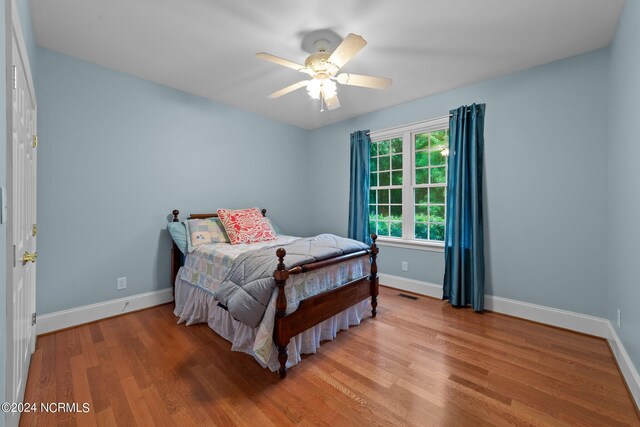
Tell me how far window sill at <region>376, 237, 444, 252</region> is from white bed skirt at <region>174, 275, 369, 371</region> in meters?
1.00

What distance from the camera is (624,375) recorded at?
1.83 metres

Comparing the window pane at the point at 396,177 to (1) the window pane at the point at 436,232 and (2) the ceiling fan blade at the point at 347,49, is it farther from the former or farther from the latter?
(2) the ceiling fan blade at the point at 347,49

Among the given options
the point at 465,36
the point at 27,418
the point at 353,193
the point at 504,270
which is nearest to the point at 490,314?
the point at 504,270

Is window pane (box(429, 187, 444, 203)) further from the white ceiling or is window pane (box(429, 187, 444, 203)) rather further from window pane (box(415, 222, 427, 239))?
the white ceiling

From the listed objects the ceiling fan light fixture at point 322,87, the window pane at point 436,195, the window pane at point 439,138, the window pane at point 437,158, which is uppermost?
the ceiling fan light fixture at point 322,87

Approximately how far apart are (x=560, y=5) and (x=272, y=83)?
97.9 inches

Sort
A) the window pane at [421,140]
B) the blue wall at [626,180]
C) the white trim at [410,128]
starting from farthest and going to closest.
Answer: the window pane at [421,140] < the white trim at [410,128] < the blue wall at [626,180]

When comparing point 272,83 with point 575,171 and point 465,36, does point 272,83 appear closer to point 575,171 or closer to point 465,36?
point 465,36

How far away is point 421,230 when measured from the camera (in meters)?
3.63

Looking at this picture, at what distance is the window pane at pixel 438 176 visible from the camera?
3.37 metres

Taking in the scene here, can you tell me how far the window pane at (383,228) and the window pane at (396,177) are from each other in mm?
601

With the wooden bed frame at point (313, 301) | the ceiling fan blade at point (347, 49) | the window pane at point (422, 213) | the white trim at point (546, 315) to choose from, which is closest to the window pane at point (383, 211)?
the window pane at point (422, 213)

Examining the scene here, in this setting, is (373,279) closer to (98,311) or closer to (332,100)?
(332,100)

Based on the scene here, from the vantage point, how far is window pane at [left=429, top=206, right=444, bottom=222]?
11.3 feet
